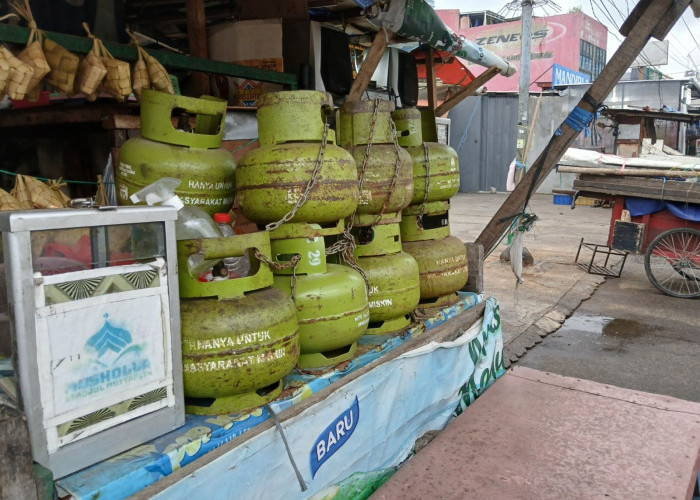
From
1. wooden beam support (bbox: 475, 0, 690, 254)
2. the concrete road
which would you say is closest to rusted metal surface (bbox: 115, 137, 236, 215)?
wooden beam support (bbox: 475, 0, 690, 254)

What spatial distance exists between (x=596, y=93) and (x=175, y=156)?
2.58 meters

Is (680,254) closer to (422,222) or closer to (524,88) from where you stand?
(422,222)

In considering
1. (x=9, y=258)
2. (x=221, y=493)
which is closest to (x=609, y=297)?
(x=221, y=493)

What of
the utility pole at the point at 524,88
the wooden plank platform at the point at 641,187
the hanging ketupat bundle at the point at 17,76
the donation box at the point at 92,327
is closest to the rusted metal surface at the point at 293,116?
the donation box at the point at 92,327

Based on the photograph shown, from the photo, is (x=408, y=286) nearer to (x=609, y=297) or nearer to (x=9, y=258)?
(x=9, y=258)

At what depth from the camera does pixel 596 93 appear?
340cm

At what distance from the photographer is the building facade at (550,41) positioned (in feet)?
97.1

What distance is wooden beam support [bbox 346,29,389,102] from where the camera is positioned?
10.6 ft

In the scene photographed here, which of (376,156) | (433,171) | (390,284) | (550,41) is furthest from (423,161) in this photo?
(550,41)

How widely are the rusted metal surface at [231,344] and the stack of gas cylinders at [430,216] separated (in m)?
1.37

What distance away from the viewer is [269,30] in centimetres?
421

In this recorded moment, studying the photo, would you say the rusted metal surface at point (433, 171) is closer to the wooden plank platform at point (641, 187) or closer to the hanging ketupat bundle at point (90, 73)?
the hanging ketupat bundle at point (90, 73)

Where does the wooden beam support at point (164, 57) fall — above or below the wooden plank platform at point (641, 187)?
above

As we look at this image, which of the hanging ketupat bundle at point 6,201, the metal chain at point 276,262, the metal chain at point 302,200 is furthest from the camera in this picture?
the hanging ketupat bundle at point 6,201
